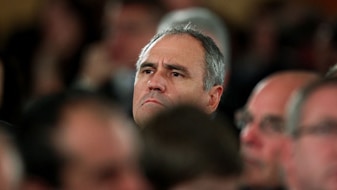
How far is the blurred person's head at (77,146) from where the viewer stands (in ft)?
18.7

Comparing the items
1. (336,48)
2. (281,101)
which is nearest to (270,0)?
(336,48)

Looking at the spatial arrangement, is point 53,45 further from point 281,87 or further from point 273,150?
point 273,150

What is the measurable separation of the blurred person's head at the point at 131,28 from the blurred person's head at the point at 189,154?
4.11m

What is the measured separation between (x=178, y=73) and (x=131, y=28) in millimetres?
2776

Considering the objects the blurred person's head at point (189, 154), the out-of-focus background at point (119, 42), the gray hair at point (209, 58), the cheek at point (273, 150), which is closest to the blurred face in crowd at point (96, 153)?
Result: the blurred person's head at point (189, 154)

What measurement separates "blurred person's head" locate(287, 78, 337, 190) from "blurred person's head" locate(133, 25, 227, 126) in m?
1.03

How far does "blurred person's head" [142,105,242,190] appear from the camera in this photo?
6059 mm

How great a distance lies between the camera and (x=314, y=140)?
670 cm

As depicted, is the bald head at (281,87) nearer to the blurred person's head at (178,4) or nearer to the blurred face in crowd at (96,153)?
the blurred face in crowd at (96,153)

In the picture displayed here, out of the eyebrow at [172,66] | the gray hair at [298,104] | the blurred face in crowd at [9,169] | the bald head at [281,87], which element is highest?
the bald head at [281,87]

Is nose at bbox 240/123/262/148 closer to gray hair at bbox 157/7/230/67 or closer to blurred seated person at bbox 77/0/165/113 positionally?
gray hair at bbox 157/7/230/67

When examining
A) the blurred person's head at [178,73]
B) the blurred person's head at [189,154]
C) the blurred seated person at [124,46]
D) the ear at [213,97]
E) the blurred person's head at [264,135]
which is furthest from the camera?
the blurred seated person at [124,46]

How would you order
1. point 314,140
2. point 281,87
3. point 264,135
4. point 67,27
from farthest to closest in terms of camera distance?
point 67,27 → point 281,87 → point 264,135 → point 314,140

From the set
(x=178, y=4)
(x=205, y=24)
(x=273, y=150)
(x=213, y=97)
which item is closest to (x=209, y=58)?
(x=213, y=97)
